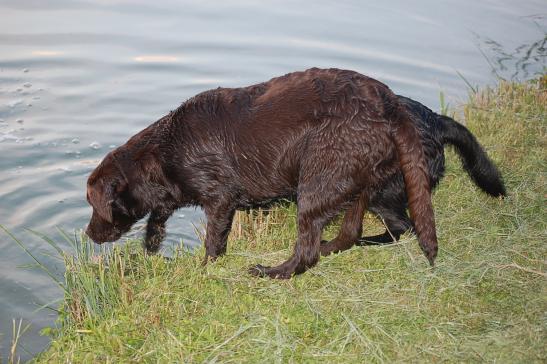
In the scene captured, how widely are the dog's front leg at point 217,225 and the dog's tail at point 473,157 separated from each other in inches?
61.6

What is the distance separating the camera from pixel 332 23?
10.9m

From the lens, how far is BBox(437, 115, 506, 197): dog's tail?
5418mm

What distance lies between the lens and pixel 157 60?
956cm

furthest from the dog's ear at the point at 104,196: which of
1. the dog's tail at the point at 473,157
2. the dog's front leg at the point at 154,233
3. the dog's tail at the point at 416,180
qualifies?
the dog's tail at the point at 473,157

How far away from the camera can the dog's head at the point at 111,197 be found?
→ 5207mm

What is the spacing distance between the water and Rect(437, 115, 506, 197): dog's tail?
7.48 ft

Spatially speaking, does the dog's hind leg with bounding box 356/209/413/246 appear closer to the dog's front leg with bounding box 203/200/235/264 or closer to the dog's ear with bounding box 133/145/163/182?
the dog's front leg with bounding box 203/200/235/264

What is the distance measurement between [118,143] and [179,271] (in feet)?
11.0

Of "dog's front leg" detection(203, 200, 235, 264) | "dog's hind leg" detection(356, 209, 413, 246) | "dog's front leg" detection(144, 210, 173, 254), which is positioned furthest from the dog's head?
"dog's hind leg" detection(356, 209, 413, 246)

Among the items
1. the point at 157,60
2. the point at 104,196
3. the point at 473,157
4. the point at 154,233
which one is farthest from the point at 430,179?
the point at 157,60

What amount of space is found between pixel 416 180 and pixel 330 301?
2.88 ft

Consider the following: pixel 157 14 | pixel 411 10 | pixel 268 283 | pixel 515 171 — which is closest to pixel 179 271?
pixel 268 283

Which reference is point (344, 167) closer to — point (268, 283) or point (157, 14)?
point (268, 283)

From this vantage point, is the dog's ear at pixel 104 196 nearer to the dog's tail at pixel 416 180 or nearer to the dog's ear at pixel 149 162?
the dog's ear at pixel 149 162
